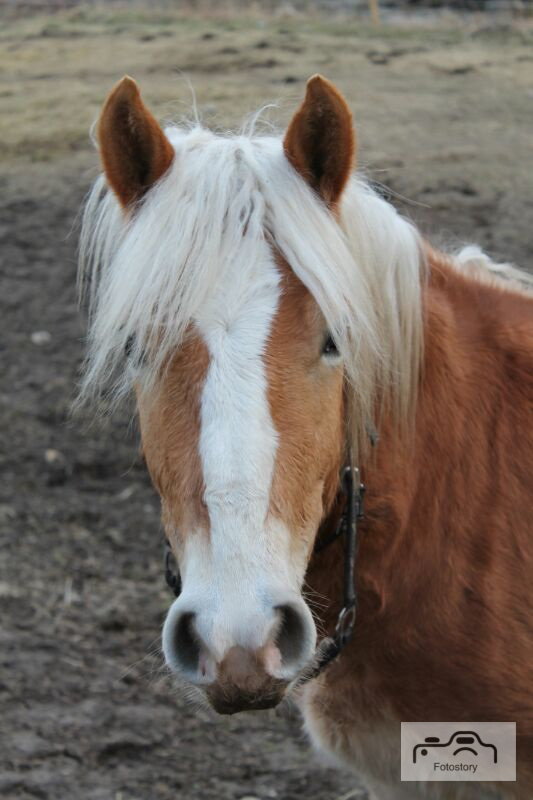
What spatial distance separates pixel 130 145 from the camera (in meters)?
2.11

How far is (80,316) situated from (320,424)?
13.1 ft

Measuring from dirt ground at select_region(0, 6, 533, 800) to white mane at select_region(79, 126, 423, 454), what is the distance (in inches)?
14.0

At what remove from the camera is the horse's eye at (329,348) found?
1.99 m

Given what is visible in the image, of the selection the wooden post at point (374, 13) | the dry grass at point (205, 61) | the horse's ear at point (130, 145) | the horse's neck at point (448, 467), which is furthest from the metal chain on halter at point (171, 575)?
the wooden post at point (374, 13)

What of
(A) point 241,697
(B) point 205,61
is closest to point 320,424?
(A) point 241,697

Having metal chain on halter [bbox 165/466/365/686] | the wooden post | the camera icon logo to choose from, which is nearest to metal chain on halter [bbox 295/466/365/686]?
metal chain on halter [bbox 165/466/365/686]

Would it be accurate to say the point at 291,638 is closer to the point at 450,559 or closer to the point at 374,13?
the point at 450,559

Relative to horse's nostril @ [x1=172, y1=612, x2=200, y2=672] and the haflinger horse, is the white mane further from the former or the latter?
horse's nostril @ [x1=172, y1=612, x2=200, y2=672]

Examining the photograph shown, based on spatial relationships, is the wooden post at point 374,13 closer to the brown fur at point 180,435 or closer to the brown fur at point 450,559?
the brown fur at point 450,559

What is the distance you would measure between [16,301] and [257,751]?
373 cm

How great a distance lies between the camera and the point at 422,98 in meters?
8.55

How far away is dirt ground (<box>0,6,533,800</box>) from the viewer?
331 cm

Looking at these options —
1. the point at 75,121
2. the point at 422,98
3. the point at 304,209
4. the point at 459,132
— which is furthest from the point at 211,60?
the point at 304,209

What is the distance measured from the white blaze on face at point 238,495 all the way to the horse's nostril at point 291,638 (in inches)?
1.4
